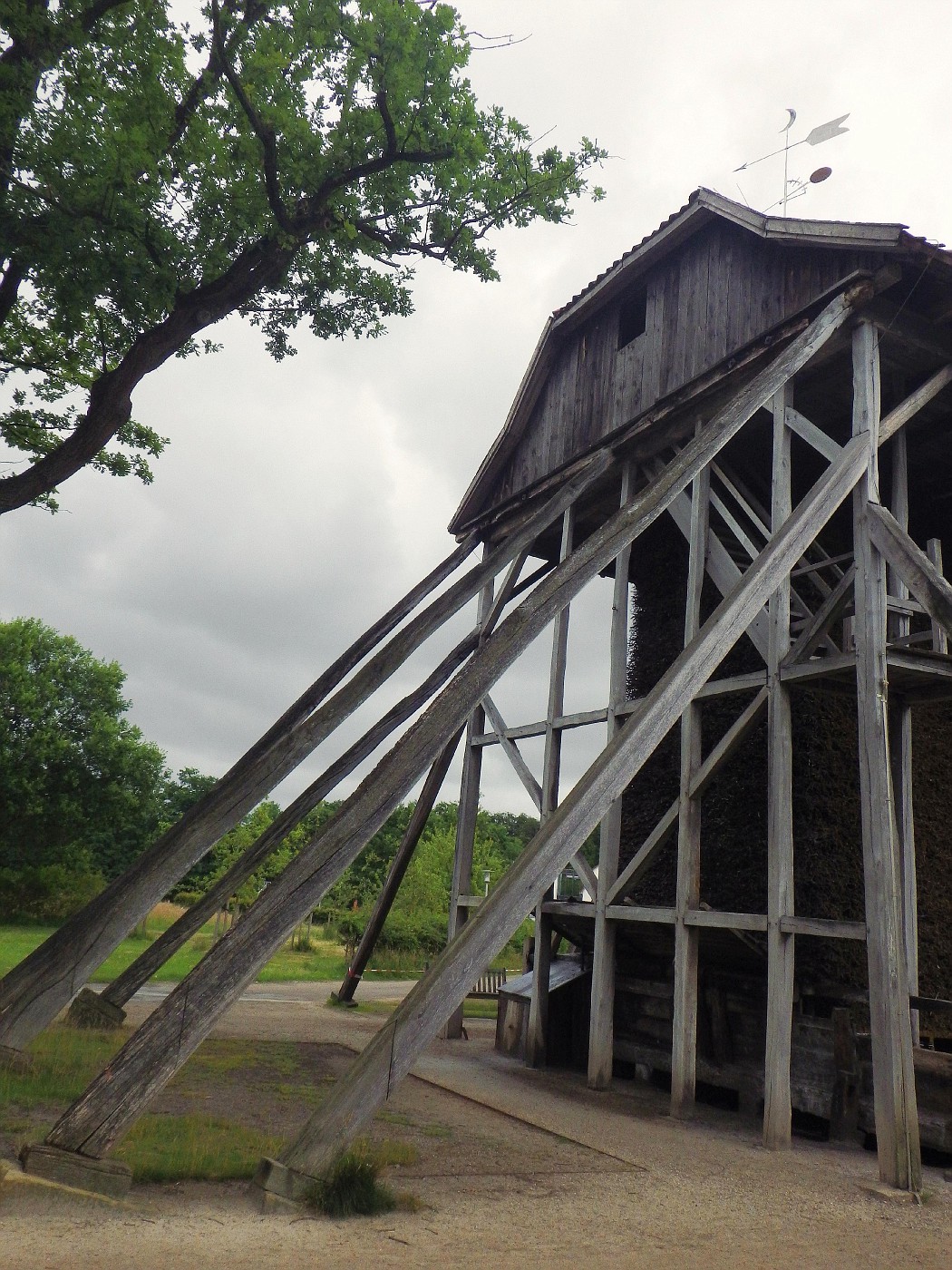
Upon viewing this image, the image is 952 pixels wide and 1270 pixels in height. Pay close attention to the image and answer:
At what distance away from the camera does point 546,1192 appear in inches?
184

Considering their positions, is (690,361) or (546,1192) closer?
(546,1192)

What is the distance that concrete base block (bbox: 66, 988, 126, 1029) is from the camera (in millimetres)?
7926

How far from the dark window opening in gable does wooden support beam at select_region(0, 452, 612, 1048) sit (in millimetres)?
3830

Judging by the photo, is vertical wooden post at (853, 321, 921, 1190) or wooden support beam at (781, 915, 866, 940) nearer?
vertical wooden post at (853, 321, 921, 1190)

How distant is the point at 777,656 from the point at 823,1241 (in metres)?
4.13

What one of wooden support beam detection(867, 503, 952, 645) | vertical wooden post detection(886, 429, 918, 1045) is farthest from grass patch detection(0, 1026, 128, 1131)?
vertical wooden post detection(886, 429, 918, 1045)

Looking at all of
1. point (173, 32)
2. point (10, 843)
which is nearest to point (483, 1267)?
point (173, 32)

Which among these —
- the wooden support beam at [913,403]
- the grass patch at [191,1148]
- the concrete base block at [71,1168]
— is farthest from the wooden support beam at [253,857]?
the wooden support beam at [913,403]

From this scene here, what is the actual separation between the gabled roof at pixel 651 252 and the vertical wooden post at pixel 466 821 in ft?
5.92

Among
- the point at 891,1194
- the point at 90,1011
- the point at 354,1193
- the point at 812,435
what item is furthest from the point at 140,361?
the point at 891,1194

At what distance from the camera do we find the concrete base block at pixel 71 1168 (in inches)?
144

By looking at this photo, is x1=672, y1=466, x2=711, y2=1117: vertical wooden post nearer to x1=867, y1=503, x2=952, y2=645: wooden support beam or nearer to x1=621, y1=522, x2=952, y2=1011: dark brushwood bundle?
x1=621, y1=522, x2=952, y2=1011: dark brushwood bundle

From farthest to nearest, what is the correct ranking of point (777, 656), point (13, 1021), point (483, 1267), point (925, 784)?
point (925, 784)
point (777, 656)
point (13, 1021)
point (483, 1267)

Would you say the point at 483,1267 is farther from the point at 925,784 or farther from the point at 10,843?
the point at 10,843
